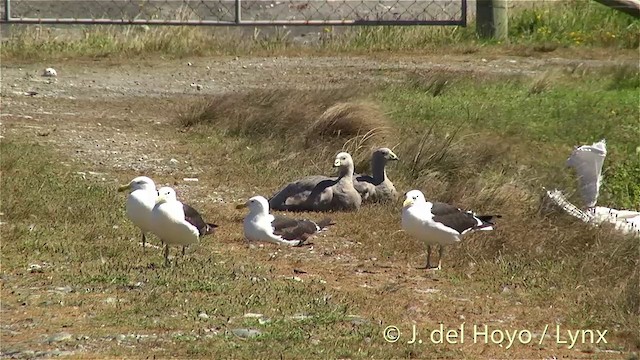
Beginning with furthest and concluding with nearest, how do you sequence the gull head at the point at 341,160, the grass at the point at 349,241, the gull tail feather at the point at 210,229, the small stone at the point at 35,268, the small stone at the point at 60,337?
the gull head at the point at 341,160 → the gull tail feather at the point at 210,229 → the small stone at the point at 35,268 → the grass at the point at 349,241 → the small stone at the point at 60,337

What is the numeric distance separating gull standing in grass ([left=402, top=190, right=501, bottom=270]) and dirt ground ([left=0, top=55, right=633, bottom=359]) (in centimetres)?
31

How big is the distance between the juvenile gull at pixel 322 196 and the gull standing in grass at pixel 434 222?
2.12 meters

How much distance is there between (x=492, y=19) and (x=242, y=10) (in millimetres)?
6189

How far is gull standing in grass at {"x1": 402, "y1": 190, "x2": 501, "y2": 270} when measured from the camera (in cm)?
1080

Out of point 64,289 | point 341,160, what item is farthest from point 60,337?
point 341,160

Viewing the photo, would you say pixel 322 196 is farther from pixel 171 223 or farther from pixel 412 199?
pixel 171 223

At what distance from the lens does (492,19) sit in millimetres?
24453

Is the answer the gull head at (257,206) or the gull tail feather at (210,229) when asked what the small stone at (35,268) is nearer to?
the gull tail feather at (210,229)

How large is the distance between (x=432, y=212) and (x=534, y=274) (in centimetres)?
89

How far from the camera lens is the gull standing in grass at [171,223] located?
34.1 ft

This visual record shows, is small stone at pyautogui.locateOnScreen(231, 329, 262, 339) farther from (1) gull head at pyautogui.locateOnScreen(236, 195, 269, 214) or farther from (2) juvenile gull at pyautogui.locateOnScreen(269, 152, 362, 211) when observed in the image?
(2) juvenile gull at pyautogui.locateOnScreen(269, 152, 362, 211)

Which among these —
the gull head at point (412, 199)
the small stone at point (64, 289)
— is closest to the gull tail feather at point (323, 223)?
the gull head at point (412, 199)

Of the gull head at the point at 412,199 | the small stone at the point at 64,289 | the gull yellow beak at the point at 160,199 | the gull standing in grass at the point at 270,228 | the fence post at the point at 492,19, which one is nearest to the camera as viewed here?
the small stone at the point at 64,289

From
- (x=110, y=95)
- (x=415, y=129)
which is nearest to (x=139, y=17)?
(x=110, y=95)
